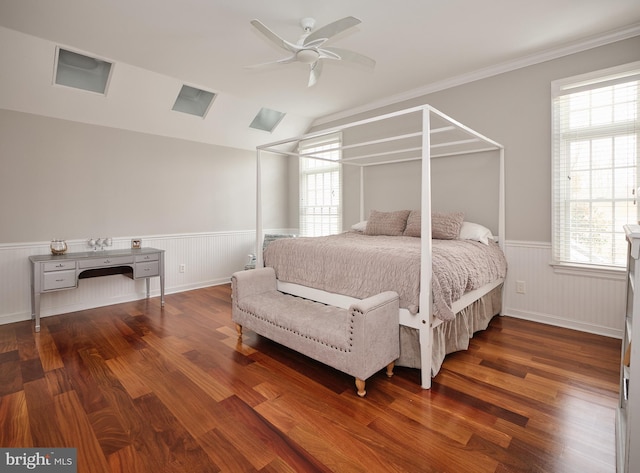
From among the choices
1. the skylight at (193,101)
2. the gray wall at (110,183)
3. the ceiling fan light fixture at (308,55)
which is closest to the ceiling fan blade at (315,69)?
the ceiling fan light fixture at (308,55)

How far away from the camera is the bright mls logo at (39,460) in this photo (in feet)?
4.54

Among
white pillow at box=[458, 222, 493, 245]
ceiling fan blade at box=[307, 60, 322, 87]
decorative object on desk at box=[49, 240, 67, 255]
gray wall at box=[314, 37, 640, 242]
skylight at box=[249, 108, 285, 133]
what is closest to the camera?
ceiling fan blade at box=[307, 60, 322, 87]

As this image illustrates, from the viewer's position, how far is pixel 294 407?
1.82m

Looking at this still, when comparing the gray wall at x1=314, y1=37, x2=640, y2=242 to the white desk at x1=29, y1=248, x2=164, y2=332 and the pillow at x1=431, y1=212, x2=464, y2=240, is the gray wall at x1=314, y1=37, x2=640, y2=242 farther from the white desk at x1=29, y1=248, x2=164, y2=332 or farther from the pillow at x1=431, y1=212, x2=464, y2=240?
the white desk at x1=29, y1=248, x2=164, y2=332

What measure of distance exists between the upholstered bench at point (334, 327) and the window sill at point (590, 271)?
2.01 metres

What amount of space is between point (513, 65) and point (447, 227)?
5.78 ft

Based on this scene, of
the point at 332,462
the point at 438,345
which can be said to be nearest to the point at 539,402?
the point at 438,345

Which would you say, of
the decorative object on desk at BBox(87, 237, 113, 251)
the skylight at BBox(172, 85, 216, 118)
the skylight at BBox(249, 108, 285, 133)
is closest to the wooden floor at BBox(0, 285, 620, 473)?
the decorative object on desk at BBox(87, 237, 113, 251)

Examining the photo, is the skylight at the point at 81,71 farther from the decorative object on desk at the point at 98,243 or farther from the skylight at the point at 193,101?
the decorative object on desk at the point at 98,243

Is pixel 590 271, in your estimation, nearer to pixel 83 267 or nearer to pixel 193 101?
pixel 193 101

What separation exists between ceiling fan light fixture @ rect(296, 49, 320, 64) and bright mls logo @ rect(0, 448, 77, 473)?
2.71 meters

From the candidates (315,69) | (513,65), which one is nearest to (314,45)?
(315,69)

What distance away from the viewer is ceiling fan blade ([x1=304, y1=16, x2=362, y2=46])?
2.00m

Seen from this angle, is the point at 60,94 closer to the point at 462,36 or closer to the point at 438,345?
the point at 462,36
